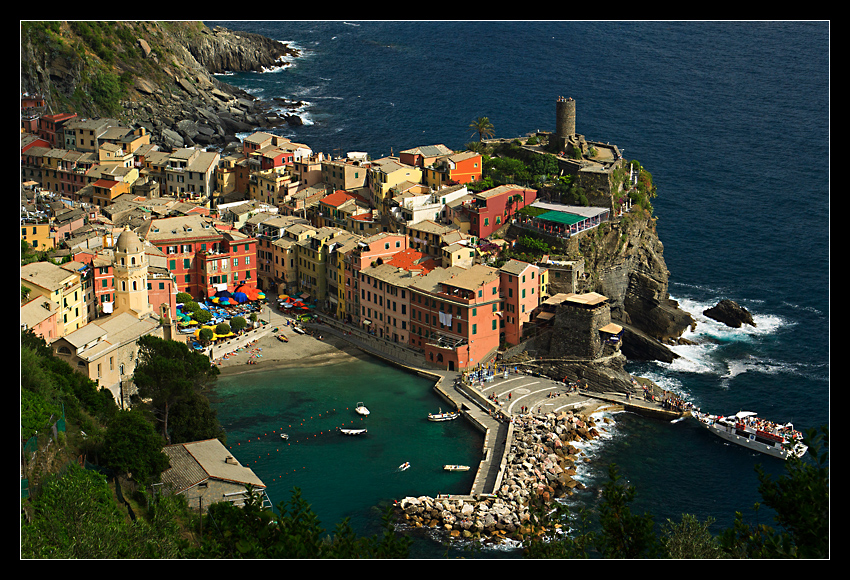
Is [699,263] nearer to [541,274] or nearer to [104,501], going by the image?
[541,274]

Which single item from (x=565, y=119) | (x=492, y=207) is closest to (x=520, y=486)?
(x=492, y=207)

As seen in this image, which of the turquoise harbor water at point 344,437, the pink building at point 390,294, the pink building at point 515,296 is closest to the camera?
the turquoise harbor water at point 344,437

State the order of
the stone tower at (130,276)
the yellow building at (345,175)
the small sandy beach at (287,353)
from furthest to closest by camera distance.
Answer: the yellow building at (345,175)
the small sandy beach at (287,353)
the stone tower at (130,276)

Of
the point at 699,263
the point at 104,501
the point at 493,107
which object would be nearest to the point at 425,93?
the point at 493,107

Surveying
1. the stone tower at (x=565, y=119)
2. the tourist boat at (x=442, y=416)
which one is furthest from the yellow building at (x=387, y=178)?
the tourist boat at (x=442, y=416)

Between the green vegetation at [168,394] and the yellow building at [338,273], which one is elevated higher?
the yellow building at [338,273]

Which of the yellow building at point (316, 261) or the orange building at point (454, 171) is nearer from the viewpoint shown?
the yellow building at point (316, 261)

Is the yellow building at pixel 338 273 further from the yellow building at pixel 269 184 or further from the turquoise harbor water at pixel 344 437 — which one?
the yellow building at pixel 269 184
